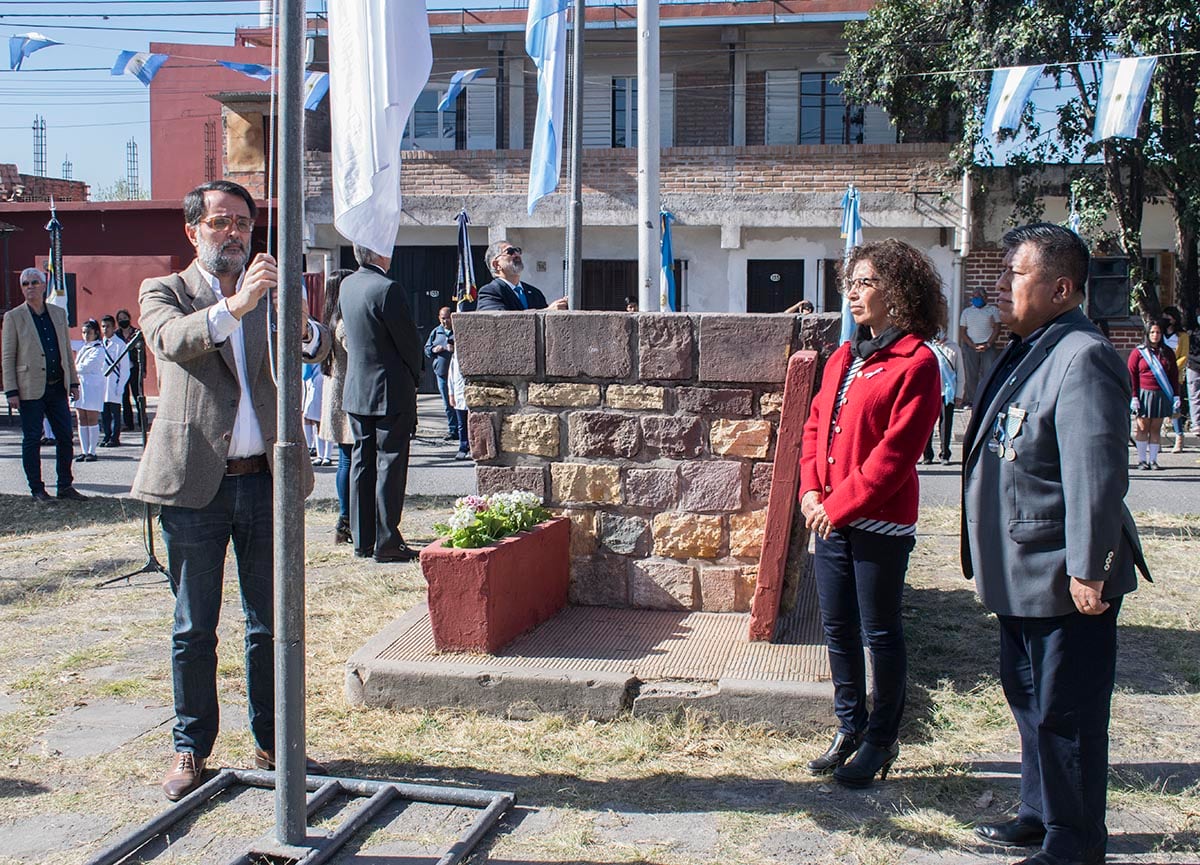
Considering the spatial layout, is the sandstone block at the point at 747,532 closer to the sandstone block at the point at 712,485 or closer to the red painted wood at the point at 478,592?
the sandstone block at the point at 712,485

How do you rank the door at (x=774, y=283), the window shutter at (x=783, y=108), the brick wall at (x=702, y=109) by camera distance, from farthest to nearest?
the brick wall at (x=702, y=109), the window shutter at (x=783, y=108), the door at (x=774, y=283)

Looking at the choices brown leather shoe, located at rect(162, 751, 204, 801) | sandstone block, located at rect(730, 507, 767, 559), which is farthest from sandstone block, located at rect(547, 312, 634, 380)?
brown leather shoe, located at rect(162, 751, 204, 801)

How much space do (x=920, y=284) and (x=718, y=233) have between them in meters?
17.6

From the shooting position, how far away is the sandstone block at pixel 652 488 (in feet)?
18.8

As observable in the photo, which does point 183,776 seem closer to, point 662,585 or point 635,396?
point 662,585

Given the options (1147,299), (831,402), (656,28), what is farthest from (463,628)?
(1147,299)

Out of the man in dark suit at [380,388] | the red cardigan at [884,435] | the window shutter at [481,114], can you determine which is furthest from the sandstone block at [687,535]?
the window shutter at [481,114]

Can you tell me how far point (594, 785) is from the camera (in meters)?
4.09

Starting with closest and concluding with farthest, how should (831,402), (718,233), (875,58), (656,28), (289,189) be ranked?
(289,189) → (831,402) → (656,28) → (875,58) → (718,233)

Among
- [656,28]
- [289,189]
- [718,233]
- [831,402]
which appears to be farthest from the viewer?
[718,233]

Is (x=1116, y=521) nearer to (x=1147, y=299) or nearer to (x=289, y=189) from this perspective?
(x=289, y=189)

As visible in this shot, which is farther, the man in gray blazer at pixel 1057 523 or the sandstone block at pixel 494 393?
the sandstone block at pixel 494 393

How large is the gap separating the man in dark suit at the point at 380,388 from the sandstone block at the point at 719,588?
7.74ft

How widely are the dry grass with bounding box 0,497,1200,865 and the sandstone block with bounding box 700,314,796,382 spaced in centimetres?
153
